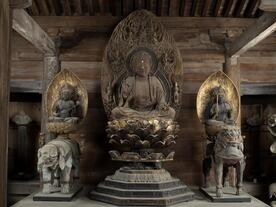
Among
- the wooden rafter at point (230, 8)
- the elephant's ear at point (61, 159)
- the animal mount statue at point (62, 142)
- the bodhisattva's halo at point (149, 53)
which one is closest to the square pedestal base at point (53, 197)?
the animal mount statue at point (62, 142)

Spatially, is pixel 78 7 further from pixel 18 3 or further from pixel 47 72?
pixel 18 3

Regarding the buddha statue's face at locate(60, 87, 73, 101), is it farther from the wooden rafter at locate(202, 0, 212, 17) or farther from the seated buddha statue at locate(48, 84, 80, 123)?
the wooden rafter at locate(202, 0, 212, 17)

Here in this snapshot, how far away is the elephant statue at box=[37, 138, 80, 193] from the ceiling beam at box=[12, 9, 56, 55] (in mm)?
1309

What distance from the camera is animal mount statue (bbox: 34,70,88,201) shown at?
485cm

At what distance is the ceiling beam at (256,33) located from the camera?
439cm

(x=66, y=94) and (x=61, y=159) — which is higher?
(x=66, y=94)

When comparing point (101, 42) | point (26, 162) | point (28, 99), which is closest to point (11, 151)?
point (26, 162)

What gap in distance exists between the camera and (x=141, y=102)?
5.78 m

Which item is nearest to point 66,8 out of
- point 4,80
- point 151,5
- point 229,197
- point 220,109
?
point 151,5

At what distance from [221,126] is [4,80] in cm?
299

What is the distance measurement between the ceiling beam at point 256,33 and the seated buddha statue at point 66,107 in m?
2.41

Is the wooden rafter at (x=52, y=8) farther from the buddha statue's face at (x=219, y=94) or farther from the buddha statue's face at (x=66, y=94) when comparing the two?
the buddha statue's face at (x=219, y=94)

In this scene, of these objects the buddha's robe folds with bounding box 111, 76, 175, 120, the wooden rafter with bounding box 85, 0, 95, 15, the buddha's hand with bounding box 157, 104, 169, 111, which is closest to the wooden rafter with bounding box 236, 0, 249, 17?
the buddha's robe folds with bounding box 111, 76, 175, 120

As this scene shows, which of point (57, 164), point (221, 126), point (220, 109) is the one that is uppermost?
point (220, 109)
